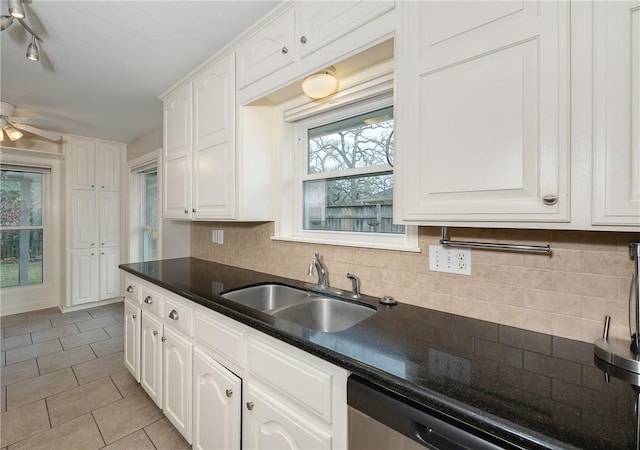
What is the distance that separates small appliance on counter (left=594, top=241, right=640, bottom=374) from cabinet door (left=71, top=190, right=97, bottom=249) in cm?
504

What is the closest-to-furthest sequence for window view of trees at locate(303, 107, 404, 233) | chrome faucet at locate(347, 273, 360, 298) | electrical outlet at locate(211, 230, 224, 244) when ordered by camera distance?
chrome faucet at locate(347, 273, 360, 298), window view of trees at locate(303, 107, 404, 233), electrical outlet at locate(211, 230, 224, 244)

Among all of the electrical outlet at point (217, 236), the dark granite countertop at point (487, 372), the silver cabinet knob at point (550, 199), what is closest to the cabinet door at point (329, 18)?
the silver cabinet knob at point (550, 199)

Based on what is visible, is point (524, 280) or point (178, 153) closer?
point (524, 280)

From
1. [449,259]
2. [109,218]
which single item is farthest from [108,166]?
[449,259]

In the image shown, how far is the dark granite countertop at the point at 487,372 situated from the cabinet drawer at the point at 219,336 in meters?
0.11

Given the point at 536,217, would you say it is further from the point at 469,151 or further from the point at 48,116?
the point at 48,116

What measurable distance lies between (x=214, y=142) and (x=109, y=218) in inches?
127

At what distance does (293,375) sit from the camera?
100 centimetres

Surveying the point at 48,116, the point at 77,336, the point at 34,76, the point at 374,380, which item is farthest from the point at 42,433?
the point at 48,116

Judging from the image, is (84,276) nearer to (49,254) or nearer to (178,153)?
(49,254)

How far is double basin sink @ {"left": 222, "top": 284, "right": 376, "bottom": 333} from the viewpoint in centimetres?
138

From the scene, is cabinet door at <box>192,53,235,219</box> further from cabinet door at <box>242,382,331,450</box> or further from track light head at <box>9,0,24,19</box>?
cabinet door at <box>242,382,331,450</box>

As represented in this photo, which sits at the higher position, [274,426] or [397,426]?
[397,426]

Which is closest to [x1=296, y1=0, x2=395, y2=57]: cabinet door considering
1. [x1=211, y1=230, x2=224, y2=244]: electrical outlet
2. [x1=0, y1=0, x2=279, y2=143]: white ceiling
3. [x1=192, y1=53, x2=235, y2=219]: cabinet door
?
[x1=0, y1=0, x2=279, y2=143]: white ceiling
